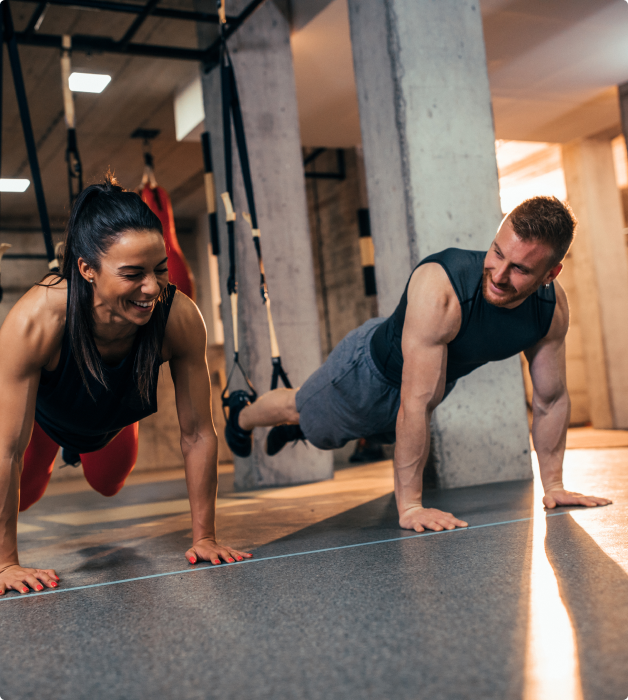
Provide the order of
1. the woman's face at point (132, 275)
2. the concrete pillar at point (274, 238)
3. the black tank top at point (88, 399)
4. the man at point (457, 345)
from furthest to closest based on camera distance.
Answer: the concrete pillar at point (274, 238) → the man at point (457, 345) → the black tank top at point (88, 399) → the woman's face at point (132, 275)

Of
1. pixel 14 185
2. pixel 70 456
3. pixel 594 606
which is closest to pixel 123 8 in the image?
pixel 70 456

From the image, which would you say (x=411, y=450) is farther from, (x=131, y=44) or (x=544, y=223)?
(x=131, y=44)

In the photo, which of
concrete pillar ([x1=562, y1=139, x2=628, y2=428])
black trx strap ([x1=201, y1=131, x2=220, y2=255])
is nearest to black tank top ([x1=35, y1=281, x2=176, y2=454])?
black trx strap ([x1=201, y1=131, x2=220, y2=255])

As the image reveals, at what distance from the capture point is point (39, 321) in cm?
184

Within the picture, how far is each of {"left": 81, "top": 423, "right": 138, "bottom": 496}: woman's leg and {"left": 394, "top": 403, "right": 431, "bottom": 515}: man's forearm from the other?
3.83ft

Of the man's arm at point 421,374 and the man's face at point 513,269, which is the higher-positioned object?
the man's face at point 513,269

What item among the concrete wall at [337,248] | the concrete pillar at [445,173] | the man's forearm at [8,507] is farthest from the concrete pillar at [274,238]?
the concrete wall at [337,248]

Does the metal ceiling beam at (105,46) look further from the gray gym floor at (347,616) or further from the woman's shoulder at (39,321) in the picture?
the gray gym floor at (347,616)

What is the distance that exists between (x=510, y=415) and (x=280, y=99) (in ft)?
9.14

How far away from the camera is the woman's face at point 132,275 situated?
Result: 174 cm

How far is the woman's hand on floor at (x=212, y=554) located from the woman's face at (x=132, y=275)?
690mm

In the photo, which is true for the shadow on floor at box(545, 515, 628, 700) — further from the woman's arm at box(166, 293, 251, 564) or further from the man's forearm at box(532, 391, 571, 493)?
the woman's arm at box(166, 293, 251, 564)

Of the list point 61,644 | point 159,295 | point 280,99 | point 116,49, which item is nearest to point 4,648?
point 61,644

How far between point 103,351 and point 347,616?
1073 millimetres
